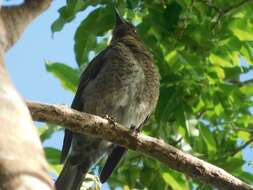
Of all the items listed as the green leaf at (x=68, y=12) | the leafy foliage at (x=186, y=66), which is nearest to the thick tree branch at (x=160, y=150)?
the leafy foliage at (x=186, y=66)

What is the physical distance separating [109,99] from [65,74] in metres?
0.50

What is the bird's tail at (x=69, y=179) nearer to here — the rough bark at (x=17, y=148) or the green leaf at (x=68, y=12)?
the green leaf at (x=68, y=12)

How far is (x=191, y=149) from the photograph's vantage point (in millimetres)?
4066

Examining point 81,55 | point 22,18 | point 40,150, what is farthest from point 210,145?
point 40,150

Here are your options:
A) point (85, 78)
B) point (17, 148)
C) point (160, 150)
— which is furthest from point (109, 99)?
point (17, 148)

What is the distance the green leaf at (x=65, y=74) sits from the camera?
3781 millimetres

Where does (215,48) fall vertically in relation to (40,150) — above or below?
below

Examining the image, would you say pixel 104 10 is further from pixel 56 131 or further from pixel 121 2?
pixel 56 131

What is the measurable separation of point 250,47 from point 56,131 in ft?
4.31

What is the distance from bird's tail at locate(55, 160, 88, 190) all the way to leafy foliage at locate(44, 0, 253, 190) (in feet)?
0.80

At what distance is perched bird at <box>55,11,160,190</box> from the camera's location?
421cm

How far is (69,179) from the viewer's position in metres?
4.20

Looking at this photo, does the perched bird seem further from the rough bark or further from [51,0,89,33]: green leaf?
the rough bark

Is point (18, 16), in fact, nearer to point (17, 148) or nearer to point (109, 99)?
point (17, 148)
